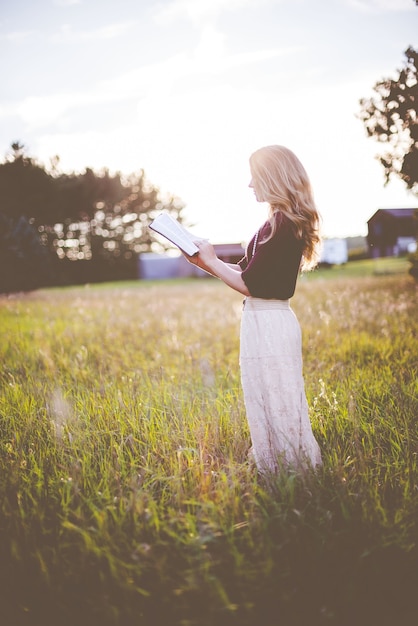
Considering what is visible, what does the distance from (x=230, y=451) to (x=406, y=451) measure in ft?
3.51

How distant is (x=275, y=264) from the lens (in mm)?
2338

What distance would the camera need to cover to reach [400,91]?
162 inches

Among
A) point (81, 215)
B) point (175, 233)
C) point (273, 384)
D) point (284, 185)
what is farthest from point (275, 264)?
point (81, 215)

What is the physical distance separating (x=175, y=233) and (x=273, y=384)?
3.36ft

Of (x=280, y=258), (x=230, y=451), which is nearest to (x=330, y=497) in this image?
(x=230, y=451)

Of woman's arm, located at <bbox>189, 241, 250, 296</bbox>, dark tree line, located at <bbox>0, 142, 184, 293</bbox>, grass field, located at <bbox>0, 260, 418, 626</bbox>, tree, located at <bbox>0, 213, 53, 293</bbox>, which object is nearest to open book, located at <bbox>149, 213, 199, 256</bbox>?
woman's arm, located at <bbox>189, 241, 250, 296</bbox>

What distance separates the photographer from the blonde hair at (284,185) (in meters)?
2.36

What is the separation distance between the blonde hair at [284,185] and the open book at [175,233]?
1.34 ft

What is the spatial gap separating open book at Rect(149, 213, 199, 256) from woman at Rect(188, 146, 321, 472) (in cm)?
9

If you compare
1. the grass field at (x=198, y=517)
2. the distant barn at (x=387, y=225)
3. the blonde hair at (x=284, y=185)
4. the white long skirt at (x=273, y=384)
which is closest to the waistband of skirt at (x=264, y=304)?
the white long skirt at (x=273, y=384)

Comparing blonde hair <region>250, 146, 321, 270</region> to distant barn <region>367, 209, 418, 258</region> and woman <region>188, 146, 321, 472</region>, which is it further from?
distant barn <region>367, 209, 418, 258</region>

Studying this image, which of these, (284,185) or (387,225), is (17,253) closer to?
(387,225)

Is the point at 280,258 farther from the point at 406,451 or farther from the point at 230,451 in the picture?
the point at 406,451

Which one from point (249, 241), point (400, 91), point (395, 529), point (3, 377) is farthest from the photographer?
point (3, 377)
